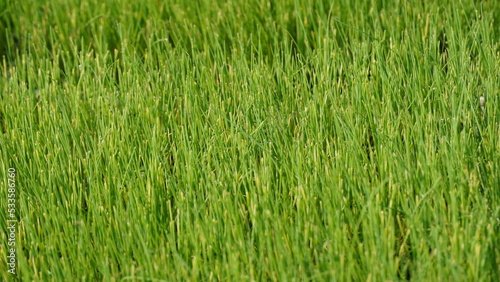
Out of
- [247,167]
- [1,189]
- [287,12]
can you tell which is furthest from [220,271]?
[287,12]

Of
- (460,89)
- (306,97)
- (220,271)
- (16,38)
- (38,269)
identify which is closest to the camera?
(220,271)

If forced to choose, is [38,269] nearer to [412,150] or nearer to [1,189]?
[1,189]

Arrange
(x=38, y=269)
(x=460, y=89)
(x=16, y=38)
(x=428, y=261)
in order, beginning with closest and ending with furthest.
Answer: (x=428, y=261) → (x=38, y=269) → (x=460, y=89) → (x=16, y=38)

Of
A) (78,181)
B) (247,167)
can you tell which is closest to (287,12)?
(247,167)

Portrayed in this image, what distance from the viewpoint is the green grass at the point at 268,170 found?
71.1 inches

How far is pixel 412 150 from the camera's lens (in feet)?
7.01

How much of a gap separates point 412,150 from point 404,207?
323mm

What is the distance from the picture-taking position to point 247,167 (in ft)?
7.41

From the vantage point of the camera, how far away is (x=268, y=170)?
2047 mm

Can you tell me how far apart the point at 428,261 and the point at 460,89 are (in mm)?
896

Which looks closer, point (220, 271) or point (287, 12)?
point (220, 271)

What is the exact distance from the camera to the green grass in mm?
1805

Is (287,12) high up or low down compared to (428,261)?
up

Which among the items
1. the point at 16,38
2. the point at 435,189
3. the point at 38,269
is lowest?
the point at 38,269
